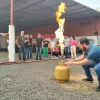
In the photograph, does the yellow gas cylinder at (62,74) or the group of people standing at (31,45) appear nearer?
the yellow gas cylinder at (62,74)

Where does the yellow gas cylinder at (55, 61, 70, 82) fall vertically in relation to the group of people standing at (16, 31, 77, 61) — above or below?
below

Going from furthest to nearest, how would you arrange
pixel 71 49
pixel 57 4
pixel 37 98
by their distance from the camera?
1. pixel 57 4
2. pixel 71 49
3. pixel 37 98

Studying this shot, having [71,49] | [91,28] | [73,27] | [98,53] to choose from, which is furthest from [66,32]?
[98,53]

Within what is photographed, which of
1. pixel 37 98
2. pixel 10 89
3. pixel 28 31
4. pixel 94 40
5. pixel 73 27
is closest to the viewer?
pixel 37 98

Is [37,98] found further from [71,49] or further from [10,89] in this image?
[71,49]

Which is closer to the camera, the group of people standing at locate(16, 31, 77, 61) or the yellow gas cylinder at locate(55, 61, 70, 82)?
the yellow gas cylinder at locate(55, 61, 70, 82)

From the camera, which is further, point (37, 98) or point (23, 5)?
point (23, 5)

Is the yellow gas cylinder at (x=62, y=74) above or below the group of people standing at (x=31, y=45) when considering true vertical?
below

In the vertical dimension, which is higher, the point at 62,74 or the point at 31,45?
the point at 31,45

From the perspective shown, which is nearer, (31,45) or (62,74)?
(62,74)

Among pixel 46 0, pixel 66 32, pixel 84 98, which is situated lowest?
pixel 84 98

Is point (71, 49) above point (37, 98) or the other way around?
above

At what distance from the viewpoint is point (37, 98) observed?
12.2 feet

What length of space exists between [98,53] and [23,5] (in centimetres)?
1329
